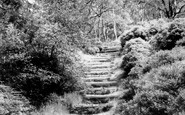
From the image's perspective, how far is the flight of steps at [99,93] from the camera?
659cm

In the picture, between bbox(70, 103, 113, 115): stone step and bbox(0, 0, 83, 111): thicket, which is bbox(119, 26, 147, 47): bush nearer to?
bbox(0, 0, 83, 111): thicket

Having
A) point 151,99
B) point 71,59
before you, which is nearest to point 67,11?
point 71,59

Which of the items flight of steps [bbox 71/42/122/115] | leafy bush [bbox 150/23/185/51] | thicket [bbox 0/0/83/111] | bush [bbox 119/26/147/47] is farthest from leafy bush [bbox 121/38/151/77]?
thicket [bbox 0/0/83/111]

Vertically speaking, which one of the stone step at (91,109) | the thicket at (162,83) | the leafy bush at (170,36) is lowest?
the stone step at (91,109)

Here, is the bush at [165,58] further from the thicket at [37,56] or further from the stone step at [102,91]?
the thicket at [37,56]

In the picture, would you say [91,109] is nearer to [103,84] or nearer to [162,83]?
[103,84]

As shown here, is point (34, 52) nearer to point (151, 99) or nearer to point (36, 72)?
point (36, 72)

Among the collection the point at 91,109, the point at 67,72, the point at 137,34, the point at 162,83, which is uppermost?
the point at 137,34

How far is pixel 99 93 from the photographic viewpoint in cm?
775

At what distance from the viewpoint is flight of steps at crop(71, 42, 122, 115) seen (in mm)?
6586

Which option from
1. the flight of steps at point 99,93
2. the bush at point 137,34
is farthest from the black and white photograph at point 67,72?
the bush at point 137,34

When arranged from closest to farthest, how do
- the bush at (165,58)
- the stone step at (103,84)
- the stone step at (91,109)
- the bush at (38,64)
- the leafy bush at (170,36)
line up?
the bush at (38,64) → the bush at (165,58) → the stone step at (91,109) → the leafy bush at (170,36) → the stone step at (103,84)

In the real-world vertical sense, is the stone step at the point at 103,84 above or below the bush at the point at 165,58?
below

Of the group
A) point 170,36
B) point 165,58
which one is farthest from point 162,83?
point 170,36
